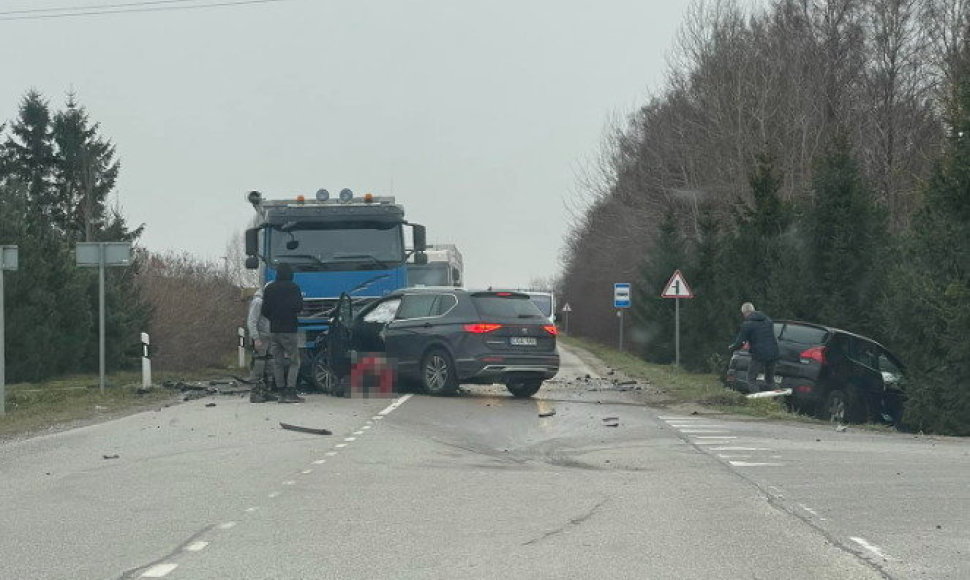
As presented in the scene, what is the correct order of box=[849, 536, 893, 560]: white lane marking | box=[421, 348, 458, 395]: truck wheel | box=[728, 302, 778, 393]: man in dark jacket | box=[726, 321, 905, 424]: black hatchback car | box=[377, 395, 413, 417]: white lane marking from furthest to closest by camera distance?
box=[728, 302, 778, 393]: man in dark jacket → box=[726, 321, 905, 424]: black hatchback car → box=[421, 348, 458, 395]: truck wheel → box=[377, 395, 413, 417]: white lane marking → box=[849, 536, 893, 560]: white lane marking

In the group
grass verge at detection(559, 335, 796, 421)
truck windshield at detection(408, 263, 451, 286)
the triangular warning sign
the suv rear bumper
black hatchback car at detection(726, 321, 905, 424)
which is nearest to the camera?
grass verge at detection(559, 335, 796, 421)

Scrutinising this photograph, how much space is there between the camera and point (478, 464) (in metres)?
13.4

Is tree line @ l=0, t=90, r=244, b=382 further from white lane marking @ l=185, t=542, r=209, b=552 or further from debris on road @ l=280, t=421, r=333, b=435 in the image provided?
white lane marking @ l=185, t=542, r=209, b=552

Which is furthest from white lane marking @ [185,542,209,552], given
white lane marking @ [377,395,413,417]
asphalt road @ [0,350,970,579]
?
white lane marking @ [377,395,413,417]

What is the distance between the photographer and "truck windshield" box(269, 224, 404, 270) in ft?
79.7

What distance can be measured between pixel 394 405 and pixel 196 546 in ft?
38.0

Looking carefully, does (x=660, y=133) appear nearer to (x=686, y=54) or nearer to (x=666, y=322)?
(x=686, y=54)

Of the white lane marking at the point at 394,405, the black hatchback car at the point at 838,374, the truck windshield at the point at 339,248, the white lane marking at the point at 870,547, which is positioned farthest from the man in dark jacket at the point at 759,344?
the white lane marking at the point at 870,547

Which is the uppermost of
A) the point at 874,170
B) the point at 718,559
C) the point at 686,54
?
the point at 686,54

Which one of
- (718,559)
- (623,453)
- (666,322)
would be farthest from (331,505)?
(666,322)

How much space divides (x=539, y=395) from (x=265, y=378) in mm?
5145

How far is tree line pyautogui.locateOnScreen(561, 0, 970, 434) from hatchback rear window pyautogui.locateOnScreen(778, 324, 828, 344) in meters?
1.09

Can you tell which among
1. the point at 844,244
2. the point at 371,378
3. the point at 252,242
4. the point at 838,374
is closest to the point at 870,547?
the point at 838,374

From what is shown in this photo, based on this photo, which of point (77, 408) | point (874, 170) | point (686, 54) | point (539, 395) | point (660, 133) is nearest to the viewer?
point (77, 408)
